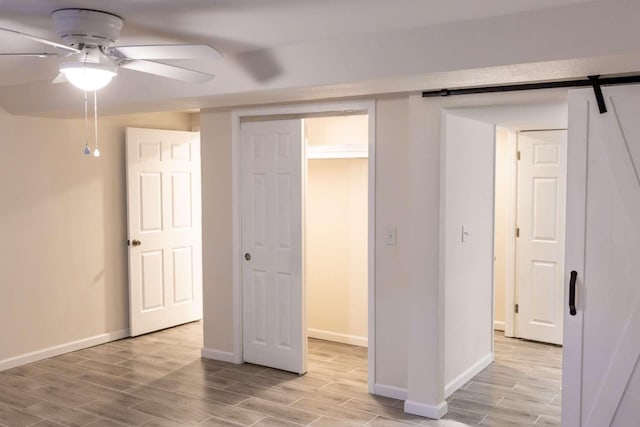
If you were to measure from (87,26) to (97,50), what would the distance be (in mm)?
151

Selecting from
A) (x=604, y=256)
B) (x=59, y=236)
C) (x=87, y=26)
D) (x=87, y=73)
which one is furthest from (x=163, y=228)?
(x=604, y=256)

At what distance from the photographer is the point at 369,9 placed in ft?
8.81

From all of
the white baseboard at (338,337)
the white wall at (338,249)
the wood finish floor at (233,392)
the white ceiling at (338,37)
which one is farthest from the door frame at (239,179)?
the white baseboard at (338,337)

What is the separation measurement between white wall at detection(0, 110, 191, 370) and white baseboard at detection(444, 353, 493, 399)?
124 inches

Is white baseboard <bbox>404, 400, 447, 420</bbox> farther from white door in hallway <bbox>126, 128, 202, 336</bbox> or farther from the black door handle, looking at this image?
white door in hallway <bbox>126, 128, 202, 336</bbox>

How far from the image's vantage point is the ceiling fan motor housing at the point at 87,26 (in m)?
2.65

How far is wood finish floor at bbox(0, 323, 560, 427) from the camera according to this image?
12.8ft

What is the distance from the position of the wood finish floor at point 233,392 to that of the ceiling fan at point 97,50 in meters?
2.19

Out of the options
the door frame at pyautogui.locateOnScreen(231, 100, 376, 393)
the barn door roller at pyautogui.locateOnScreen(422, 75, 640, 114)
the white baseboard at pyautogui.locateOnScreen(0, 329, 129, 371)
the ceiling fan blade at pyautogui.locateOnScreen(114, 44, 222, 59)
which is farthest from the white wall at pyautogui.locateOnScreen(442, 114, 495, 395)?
the white baseboard at pyautogui.locateOnScreen(0, 329, 129, 371)

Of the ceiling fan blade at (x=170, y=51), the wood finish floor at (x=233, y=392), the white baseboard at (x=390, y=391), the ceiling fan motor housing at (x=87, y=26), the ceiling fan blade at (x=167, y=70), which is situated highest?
the ceiling fan motor housing at (x=87, y=26)

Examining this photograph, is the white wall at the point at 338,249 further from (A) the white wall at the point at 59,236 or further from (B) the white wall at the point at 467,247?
(A) the white wall at the point at 59,236

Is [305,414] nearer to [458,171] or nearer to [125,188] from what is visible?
[458,171]

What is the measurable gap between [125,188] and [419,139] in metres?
3.15

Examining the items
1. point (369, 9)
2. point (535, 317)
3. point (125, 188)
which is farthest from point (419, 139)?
point (125, 188)
